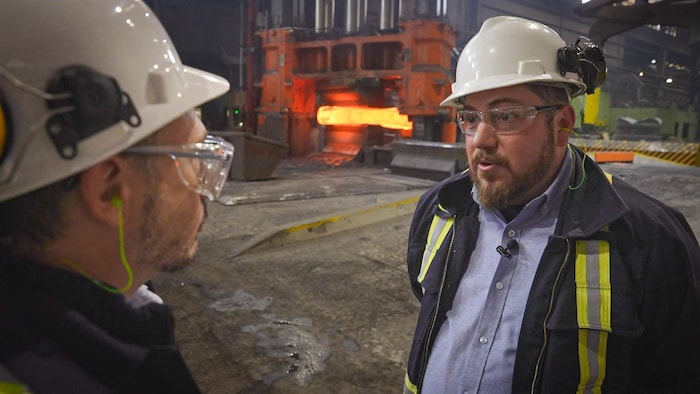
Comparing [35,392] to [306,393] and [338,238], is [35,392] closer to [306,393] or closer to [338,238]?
[306,393]

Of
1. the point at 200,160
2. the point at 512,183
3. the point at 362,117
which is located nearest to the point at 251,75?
the point at 362,117

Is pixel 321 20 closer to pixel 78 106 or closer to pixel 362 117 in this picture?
pixel 362 117

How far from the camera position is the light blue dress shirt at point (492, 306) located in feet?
5.12

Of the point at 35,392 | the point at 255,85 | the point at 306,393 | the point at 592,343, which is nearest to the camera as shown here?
the point at 35,392

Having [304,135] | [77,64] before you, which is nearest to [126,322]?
[77,64]

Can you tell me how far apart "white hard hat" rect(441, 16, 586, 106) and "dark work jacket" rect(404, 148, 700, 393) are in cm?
48

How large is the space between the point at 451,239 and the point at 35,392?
1.35 meters

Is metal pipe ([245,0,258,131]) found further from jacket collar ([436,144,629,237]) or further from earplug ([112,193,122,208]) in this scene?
earplug ([112,193,122,208])

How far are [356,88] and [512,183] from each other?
10.2m

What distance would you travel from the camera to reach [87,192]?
98 centimetres

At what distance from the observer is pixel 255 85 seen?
45.2ft

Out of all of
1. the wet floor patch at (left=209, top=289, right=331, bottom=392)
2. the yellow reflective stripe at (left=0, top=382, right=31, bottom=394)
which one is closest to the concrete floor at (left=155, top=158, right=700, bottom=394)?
the wet floor patch at (left=209, top=289, right=331, bottom=392)

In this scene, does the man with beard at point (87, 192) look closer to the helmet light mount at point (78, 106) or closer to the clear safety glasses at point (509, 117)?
the helmet light mount at point (78, 106)

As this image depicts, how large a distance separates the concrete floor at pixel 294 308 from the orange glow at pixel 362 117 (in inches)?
245
